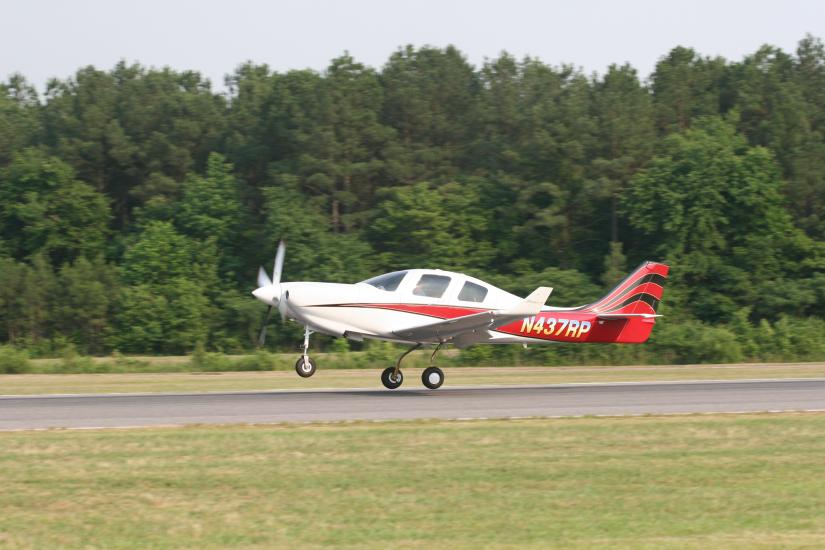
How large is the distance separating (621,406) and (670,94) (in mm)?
45520

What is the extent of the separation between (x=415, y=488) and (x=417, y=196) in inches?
1660

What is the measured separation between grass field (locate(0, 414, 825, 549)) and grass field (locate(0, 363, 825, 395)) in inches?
384

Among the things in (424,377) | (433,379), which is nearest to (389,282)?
(424,377)

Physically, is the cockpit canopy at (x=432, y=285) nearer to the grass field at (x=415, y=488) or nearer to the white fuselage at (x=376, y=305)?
the white fuselage at (x=376, y=305)

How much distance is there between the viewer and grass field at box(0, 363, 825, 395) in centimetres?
2442

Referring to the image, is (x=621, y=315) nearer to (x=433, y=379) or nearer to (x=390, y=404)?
(x=433, y=379)

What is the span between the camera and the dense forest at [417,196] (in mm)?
47000

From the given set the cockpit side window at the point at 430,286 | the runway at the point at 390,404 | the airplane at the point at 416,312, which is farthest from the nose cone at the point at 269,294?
the cockpit side window at the point at 430,286

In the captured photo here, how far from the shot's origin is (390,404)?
1883 cm

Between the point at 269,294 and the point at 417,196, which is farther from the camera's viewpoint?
the point at 417,196

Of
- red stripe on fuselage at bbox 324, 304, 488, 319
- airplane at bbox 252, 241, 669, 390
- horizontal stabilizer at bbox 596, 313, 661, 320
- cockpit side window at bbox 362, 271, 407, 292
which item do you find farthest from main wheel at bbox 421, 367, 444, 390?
horizontal stabilizer at bbox 596, 313, 661, 320

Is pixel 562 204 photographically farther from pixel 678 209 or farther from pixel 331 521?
pixel 331 521

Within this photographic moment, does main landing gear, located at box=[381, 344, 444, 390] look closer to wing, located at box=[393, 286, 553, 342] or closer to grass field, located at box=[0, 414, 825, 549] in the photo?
wing, located at box=[393, 286, 553, 342]

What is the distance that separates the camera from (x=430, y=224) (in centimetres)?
5100
